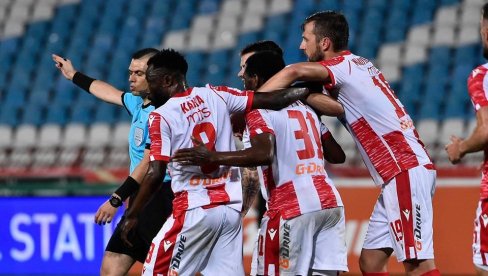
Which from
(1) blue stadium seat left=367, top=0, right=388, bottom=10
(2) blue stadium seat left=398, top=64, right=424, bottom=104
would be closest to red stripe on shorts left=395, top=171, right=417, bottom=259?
(2) blue stadium seat left=398, top=64, right=424, bottom=104

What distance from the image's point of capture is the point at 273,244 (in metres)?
6.05

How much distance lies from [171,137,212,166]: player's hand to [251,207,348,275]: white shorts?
2.23 feet

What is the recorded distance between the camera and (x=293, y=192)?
19.9 ft

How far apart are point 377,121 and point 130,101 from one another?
2078 mm

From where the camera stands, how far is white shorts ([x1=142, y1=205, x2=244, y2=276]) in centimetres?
589

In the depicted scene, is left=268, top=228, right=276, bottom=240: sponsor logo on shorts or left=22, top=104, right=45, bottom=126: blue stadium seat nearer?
left=268, top=228, right=276, bottom=240: sponsor logo on shorts

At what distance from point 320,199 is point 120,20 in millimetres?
12576

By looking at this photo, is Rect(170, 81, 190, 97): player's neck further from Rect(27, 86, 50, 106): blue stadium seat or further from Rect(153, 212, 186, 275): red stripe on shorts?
Rect(27, 86, 50, 106): blue stadium seat

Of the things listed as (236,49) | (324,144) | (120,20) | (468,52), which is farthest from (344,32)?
(120,20)

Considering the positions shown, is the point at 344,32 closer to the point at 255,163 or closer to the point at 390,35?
the point at 255,163

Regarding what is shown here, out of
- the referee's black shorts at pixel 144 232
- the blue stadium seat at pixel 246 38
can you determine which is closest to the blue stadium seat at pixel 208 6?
the blue stadium seat at pixel 246 38

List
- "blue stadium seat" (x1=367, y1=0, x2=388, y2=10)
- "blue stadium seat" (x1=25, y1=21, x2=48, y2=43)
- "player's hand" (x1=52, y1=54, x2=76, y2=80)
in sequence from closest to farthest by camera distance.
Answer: "player's hand" (x1=52, y1=54, x2=76, y2=80), "blue stadium seat" (x1=367, y1=0, x2=388, y2=10), "blue stadium seat" (x1=25, y1=21, x2=48, y2=43)

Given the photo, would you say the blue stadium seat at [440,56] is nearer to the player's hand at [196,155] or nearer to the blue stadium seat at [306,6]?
the blue stadium seat at [306,6]

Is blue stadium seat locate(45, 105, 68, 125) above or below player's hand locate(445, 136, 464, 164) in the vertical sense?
above
